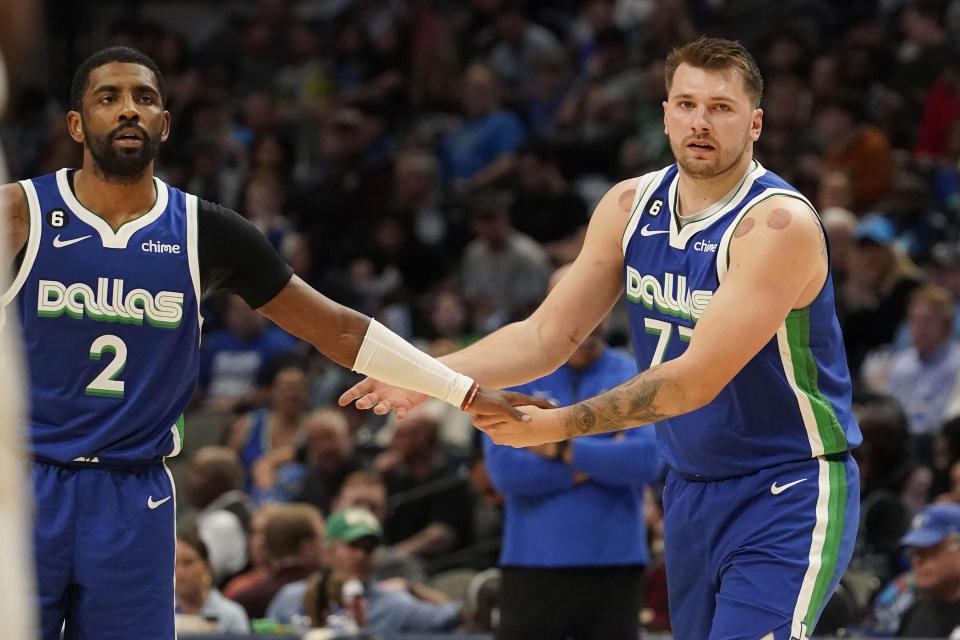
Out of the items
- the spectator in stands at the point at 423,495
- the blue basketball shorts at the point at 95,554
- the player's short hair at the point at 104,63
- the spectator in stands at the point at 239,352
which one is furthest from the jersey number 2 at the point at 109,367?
the spectator in stands at the point at 239,352

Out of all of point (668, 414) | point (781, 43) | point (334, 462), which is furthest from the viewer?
point (781, 43)

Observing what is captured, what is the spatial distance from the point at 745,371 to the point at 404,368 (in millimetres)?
1189

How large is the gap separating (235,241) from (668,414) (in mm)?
1551

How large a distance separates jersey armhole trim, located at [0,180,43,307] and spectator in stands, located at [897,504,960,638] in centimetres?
475

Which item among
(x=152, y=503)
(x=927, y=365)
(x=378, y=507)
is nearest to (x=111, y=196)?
(x=152, y=503)

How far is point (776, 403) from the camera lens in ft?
16.6

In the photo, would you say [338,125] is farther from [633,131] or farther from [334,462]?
[334,462]

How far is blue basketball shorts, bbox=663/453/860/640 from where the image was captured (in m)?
4.88

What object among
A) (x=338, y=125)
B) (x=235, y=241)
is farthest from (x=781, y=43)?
(x=235, y=241)

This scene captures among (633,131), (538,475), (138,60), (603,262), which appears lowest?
(538,475)

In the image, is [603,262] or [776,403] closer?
[776,403]

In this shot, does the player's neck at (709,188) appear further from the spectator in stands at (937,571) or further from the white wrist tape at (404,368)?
the spectator in stands at (937,571)

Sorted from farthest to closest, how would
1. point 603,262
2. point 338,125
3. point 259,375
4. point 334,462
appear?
point 338,125 < point 259,375 < point 334,462 < point 603,262

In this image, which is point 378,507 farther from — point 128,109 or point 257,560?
point 128,109
